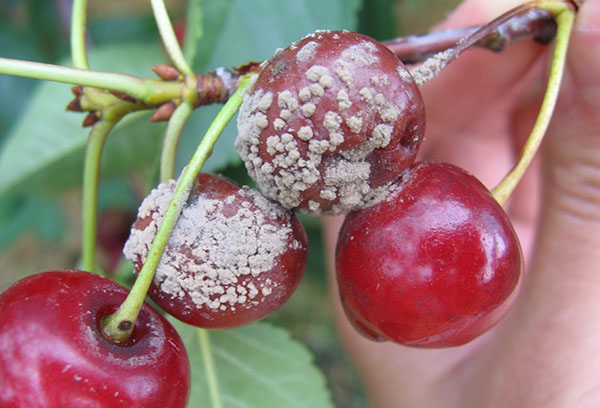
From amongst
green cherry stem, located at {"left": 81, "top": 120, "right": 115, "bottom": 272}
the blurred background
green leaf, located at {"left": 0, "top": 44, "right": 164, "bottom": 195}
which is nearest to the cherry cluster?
green cherry stem, located at {"left": 81, "top": 120, "right": 115, "bottom": 272}

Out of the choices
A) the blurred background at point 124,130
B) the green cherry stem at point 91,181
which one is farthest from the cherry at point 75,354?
the blurred background at point 124,130

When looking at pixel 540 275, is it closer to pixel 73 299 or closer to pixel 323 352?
pixel 73 299

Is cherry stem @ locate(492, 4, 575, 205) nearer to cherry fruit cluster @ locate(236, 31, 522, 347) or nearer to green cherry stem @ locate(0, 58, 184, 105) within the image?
cherry fruit cluster @ locate(236, 31, 522, 347)

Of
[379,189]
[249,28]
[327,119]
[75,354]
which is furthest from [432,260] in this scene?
[249,28]

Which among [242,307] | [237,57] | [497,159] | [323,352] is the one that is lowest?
[323,352]

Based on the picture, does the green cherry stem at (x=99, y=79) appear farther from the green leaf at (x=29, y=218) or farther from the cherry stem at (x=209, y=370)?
the green leaf at (x=29, y=218)

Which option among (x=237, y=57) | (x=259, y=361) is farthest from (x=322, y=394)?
(x=237, y=57)
